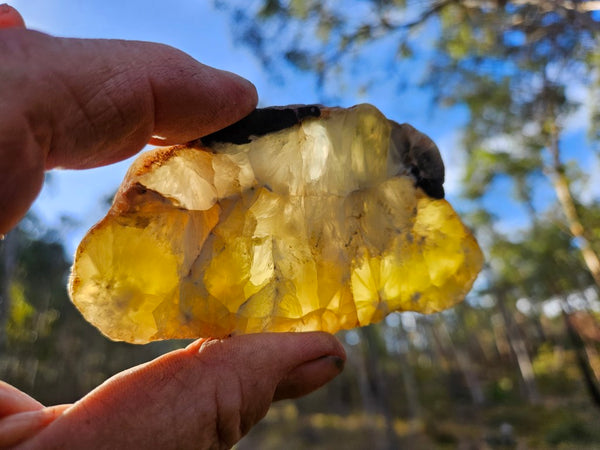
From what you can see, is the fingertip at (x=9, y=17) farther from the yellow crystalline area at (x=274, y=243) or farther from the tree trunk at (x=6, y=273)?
the tree trunk at (x=6, y=273)

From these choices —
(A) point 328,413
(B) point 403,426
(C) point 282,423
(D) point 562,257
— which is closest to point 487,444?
(B) point 403,426

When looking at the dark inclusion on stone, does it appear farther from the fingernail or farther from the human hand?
the fingernail

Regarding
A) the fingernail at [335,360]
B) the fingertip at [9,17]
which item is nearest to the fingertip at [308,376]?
the fingernail at [335,360]

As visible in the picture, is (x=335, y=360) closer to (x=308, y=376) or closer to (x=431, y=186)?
(x=308, y=376)

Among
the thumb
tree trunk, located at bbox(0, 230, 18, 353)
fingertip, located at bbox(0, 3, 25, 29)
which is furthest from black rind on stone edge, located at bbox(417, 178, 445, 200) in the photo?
tree trunk, located at bbox(0, 230, 18, 353)

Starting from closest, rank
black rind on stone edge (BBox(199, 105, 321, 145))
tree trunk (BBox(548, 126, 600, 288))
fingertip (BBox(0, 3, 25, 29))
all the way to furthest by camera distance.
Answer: fingertip (BBox(0, 3, 25, 29)) → black rind on stone edge (BBox(199, 105, 321, 145)) → tree trunk (BBox(548, 126, 600, 288))
